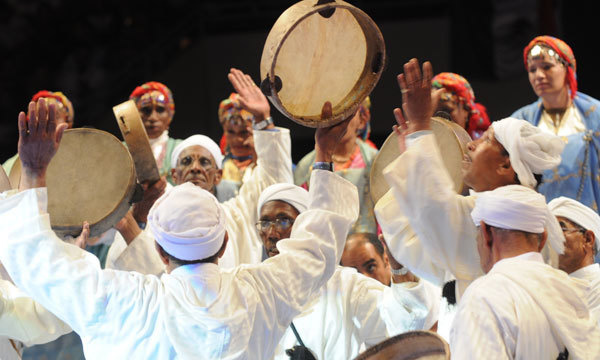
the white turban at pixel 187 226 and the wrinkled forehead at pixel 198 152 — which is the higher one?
the white turban at pixel 187 226

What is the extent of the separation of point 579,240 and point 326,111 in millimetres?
1389

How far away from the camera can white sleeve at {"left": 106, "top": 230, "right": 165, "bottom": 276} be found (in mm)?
4711

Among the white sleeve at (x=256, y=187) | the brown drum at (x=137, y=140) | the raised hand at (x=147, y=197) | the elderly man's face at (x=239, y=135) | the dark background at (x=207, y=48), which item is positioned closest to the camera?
the brown drum at (x=137, y=140)

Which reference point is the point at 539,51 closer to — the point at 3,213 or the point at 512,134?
the point at 512,134

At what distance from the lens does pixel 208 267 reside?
335 cm

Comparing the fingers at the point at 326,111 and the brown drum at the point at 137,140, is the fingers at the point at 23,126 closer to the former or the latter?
the fingers at the point at 326,111

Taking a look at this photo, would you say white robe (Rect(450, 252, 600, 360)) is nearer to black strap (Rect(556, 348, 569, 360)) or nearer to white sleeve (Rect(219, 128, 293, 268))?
black strap (Rect(556, 348, 569, 360))

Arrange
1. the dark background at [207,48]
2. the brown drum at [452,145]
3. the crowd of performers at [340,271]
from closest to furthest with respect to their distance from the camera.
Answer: the crowd of performers at [340,271]
the brown drum at [452,145]
the dark background at [207,48]

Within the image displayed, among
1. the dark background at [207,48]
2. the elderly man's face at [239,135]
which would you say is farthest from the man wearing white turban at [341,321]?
the dark background at [207,48]

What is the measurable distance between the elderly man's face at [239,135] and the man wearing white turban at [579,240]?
2591mm

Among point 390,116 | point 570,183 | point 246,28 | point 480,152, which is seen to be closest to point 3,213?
point 480,152

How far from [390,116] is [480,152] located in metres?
5.02

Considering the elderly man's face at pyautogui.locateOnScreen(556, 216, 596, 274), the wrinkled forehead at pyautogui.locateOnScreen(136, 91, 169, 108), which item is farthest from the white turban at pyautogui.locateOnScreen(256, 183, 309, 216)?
the wrinkled forehead at pyautogui.locateOnScreen(136, 91, 169, 108)

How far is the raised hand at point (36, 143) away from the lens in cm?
346
